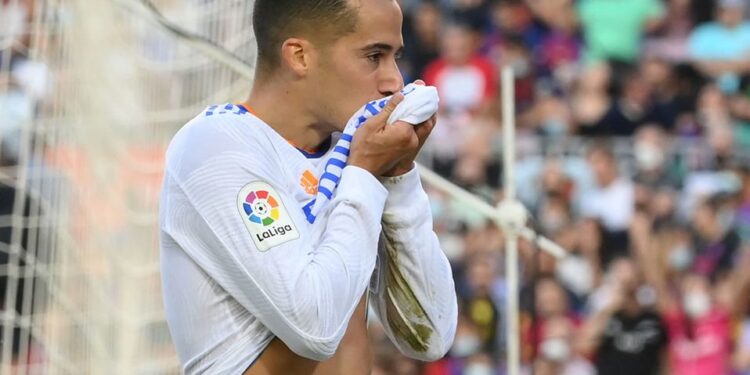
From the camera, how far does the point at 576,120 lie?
29.8ft

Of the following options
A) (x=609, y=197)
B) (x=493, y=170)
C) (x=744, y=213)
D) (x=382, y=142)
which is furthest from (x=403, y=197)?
(x=493, y=170)

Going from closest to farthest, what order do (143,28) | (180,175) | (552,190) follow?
(180,175) → (143,28) → (552,190)

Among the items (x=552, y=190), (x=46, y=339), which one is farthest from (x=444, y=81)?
(x=46, y=339)

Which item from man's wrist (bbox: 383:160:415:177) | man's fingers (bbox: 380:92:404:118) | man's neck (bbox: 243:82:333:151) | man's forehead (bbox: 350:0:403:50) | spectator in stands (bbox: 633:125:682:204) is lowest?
spectator in stands (bbox: 633:125:682:204)

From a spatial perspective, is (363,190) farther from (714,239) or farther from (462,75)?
(462,75)

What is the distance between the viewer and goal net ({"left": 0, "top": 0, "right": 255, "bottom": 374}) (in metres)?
5.46

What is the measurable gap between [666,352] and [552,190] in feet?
4.77

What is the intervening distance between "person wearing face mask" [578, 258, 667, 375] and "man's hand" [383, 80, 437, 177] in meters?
5.04

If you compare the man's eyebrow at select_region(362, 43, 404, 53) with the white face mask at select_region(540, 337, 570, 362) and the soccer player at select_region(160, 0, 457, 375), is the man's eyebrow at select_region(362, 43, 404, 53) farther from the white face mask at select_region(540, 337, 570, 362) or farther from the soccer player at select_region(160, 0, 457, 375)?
the white face mask at select_region(540, 337, 570, 362)

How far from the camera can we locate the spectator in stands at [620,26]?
9547mm

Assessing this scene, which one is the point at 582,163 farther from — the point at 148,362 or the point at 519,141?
the point at 148,362

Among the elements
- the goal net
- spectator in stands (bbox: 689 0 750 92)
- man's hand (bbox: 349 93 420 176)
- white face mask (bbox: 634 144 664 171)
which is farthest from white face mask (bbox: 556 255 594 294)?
man's hand (bbox: 349 93 420 176)

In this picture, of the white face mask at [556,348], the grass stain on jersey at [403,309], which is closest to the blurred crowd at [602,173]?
the white face mask at [556,348]

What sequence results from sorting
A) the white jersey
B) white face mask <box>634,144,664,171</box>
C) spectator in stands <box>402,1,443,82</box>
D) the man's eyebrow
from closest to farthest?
the white jersey
the man's eyebrow
white face mask <box>634,144,664,171</box>
spectator in stands <box>402,1,443,82</box>
